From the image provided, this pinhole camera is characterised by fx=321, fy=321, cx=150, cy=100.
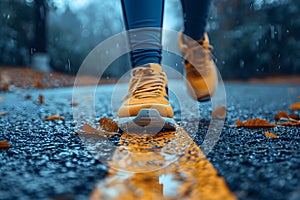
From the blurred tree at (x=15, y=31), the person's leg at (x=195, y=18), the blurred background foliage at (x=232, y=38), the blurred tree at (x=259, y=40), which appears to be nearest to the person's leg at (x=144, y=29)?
the person's leg at (x=195, y=18)

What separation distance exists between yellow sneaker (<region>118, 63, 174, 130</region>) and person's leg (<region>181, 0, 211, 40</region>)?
0.80 metres

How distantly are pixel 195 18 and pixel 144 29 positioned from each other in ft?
2.55

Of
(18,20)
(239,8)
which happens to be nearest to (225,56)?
(239,8)

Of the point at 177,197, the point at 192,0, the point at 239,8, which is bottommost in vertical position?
the point at 177,197

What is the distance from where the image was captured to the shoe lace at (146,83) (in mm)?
1679

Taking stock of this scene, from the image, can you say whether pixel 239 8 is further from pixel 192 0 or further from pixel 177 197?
pixel 177 197

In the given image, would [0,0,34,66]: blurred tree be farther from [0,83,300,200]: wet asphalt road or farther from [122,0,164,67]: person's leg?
[0,83,300,200]: wet asphalt road

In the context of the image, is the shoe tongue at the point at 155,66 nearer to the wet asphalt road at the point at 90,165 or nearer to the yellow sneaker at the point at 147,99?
the yellow sneaker at the point at 147,99

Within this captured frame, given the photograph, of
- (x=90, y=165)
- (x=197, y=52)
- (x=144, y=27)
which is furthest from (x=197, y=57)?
(x=90, y=165)

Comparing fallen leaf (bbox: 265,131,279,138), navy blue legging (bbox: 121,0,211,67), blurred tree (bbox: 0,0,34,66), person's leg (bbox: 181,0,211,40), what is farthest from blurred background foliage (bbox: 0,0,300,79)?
fallen leaf (bbox: 265,131,279,138)

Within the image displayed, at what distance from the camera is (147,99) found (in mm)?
1634

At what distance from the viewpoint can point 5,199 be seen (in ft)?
2.61

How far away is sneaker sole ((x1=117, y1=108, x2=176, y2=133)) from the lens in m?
1.51

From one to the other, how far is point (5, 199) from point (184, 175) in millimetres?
496
